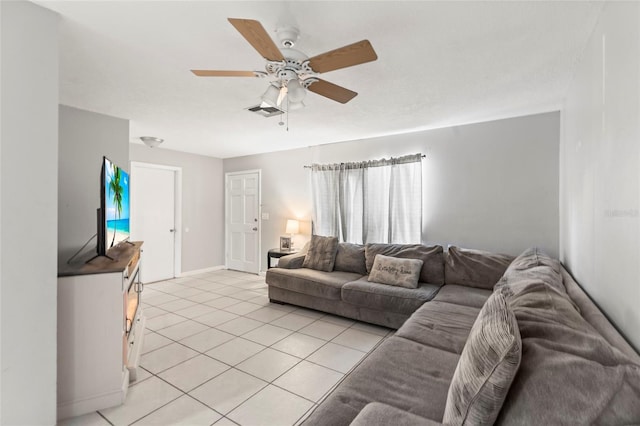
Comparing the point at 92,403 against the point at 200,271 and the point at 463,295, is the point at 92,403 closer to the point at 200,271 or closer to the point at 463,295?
the point at 463,295

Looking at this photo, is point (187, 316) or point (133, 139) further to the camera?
point (133, 139)

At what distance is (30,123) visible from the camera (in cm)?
153

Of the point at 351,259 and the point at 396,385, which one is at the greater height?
the point at 351,259

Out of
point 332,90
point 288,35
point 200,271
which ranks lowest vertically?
point 200,271

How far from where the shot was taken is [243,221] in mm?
5926

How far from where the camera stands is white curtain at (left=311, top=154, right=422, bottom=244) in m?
3.99

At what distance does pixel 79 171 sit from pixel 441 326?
12.3 feet

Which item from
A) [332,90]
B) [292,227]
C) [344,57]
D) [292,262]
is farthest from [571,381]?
[292,227]

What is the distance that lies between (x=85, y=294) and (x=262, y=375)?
137 centimetres

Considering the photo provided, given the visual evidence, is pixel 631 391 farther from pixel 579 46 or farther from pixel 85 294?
pixel 85 294

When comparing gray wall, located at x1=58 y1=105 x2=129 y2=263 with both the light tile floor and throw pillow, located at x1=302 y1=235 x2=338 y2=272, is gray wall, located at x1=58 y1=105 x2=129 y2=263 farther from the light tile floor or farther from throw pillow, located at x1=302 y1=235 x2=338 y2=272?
throw pillow, located at x1=302 y1=235 x2=338 y2=272

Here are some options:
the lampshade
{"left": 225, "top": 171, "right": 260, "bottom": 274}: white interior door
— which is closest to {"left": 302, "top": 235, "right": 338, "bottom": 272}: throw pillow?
the lampshade

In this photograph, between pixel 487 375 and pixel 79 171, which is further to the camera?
pixel 79 171

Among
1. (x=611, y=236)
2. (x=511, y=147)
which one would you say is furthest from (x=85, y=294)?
(x=511, y=147)
